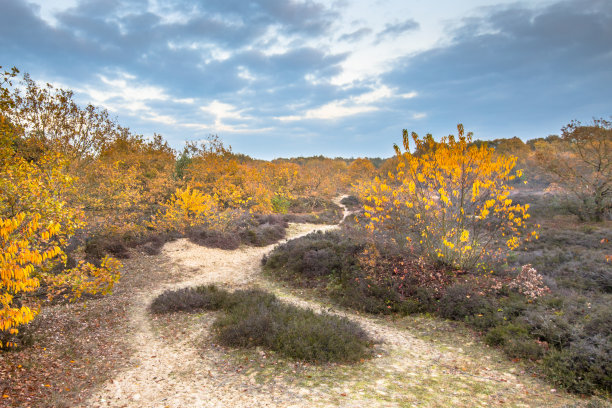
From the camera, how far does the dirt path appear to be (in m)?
4.39

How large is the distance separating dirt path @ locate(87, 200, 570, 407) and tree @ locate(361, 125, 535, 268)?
2.79m

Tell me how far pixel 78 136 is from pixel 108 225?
386 centimetres

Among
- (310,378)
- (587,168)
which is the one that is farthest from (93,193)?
(587,168)

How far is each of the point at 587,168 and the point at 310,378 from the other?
22.2 meters

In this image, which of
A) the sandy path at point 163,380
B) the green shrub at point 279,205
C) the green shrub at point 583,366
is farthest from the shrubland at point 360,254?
the green shrub at point 279,205

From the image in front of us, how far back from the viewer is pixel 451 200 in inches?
327

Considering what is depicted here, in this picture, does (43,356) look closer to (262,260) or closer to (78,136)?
(262,260)

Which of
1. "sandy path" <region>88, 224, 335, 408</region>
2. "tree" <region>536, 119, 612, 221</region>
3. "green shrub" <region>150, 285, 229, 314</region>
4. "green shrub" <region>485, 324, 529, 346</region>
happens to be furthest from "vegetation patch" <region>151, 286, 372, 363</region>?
"tree" <region>536, 119, 612, 221</region>

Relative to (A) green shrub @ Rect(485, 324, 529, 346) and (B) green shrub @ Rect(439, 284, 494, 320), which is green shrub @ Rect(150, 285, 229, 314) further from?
(A) green shrub @ Rect(485, 324, 529, 346)

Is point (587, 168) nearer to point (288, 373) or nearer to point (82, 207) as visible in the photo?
point (288, 373)

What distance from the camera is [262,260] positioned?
12.7 metres

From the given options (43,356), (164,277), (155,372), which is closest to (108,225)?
(164,277)

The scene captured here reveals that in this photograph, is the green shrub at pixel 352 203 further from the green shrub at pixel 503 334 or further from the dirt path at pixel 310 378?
the dirt path at pixel 310 378

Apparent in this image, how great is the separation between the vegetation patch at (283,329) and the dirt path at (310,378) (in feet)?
0.75
